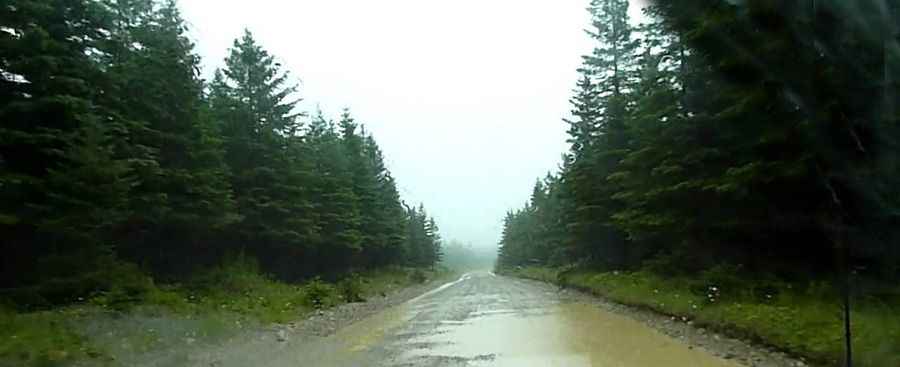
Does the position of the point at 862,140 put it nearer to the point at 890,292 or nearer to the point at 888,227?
the point at 888,227

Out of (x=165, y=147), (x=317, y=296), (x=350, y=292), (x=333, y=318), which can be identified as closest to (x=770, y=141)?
(x=333, y=318)

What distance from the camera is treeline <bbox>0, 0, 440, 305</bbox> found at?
14.6 meters

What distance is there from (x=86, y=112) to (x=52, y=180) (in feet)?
5.96

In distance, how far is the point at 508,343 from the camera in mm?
13422

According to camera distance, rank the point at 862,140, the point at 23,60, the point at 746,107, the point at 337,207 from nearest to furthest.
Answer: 1. the point at 862,140
2. the point at 746,107
3. the point at 23,60
4. the point at 337,207

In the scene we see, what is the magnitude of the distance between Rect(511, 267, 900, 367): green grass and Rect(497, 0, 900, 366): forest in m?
0.04

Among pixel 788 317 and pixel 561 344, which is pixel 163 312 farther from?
pixel 788 317

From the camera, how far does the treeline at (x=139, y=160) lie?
48.0 feet

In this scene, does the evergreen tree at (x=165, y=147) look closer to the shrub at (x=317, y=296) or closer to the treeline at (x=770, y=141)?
the shrub at (x=317, y=296)

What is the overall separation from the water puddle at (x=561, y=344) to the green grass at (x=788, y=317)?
3.58 ft

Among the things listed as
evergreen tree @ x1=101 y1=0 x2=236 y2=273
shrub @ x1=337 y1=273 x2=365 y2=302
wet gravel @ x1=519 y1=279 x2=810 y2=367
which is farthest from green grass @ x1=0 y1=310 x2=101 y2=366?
shrub @ x1=337 y1=273 x2=365 y2=302

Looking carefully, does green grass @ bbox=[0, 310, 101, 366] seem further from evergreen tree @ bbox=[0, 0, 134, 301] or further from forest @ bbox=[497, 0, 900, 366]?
forest @ bbox=[497, 0, 900, 366]

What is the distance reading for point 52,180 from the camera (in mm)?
14414

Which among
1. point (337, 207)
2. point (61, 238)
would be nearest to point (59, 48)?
point (61, 238)
